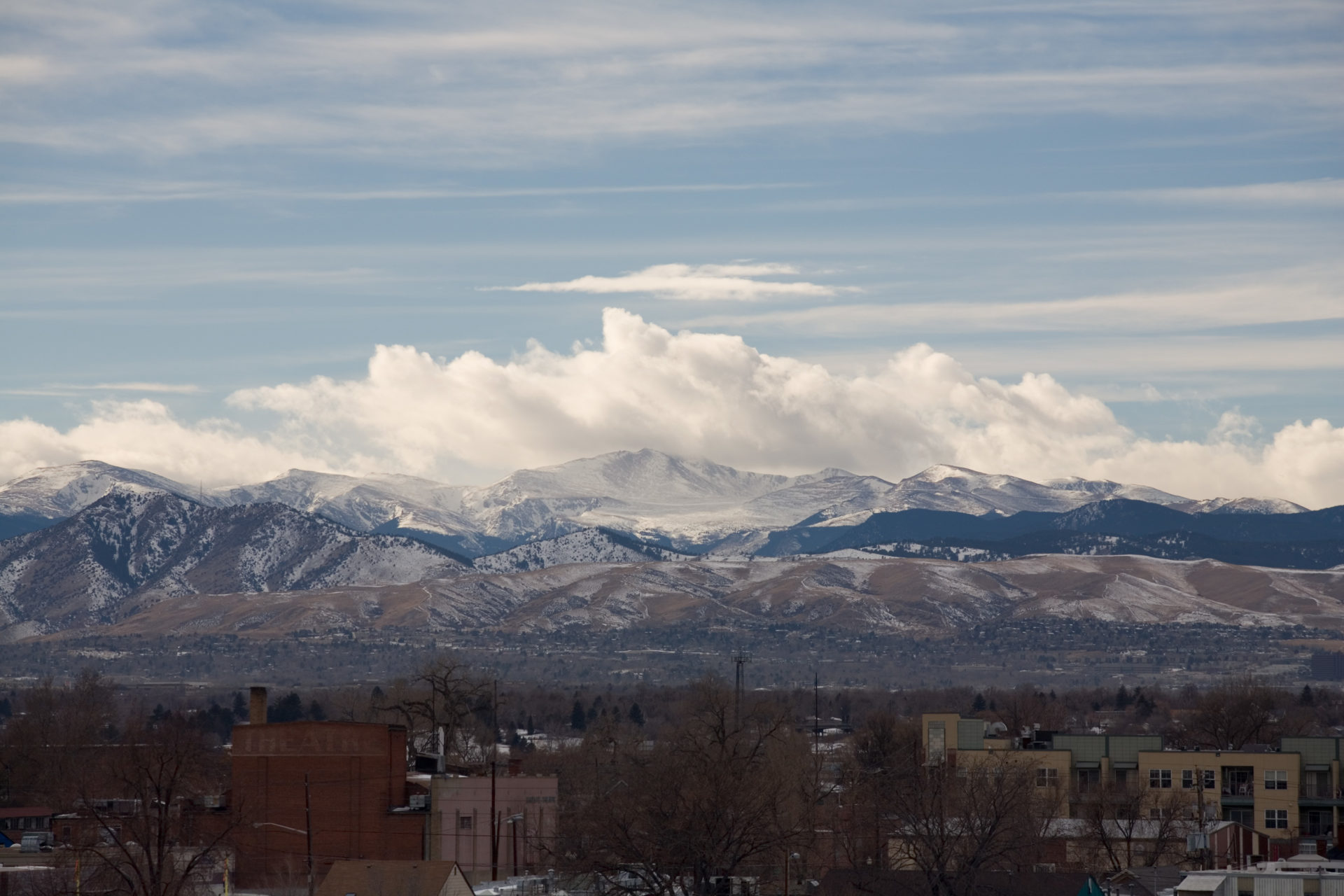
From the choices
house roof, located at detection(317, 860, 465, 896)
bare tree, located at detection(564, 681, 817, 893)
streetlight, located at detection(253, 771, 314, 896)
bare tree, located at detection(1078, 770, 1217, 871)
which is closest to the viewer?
bare tree, located at detection(564, 681, 817, 893)

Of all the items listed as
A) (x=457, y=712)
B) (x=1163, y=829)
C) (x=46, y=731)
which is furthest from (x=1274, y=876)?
(x=46, y=731)

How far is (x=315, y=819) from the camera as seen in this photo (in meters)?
112

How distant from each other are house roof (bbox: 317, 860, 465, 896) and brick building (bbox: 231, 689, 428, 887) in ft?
56.1

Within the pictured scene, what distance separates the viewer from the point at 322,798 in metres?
111

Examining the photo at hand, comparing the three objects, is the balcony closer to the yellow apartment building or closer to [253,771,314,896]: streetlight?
the yellow apartment building

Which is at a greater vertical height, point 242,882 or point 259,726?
point 259,726

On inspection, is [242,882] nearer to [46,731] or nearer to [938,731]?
[938,731]

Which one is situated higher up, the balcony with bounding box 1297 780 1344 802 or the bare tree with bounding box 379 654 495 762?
the bare tree with bounding box 379 654 495 762

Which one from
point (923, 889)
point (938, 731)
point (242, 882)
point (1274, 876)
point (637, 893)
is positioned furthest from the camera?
point (938, 731)

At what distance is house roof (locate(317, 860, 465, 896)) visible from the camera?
296ft

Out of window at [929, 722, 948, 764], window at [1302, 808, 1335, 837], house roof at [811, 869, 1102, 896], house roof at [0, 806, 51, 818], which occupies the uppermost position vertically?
window at [929, 722, 948, 764]

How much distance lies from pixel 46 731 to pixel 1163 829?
119 m

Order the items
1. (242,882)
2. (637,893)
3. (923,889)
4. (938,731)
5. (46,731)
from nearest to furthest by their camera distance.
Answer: (637,893)
(923,889)
(242,882)
(938,731)
(46,731)

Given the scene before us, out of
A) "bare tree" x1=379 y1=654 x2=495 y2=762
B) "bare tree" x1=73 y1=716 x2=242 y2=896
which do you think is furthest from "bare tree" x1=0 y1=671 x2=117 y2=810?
"bare tree" x1=379 y1=654 x2=495 y2=762
